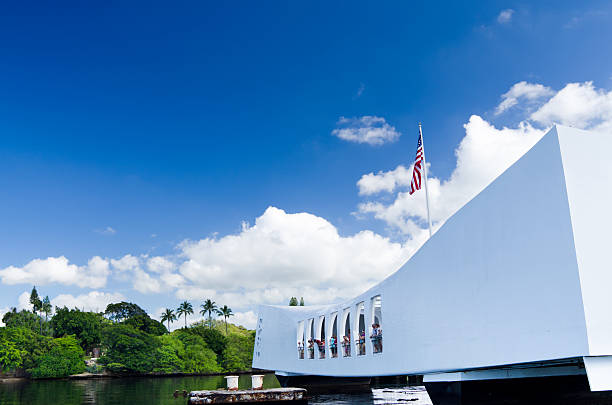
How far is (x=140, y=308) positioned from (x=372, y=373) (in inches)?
2907

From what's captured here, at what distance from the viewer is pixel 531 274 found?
31.7ft

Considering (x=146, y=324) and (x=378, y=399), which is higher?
(x=146, y=324)

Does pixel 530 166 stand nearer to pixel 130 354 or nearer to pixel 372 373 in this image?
pixel 372 373

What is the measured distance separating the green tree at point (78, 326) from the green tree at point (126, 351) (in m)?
7.08

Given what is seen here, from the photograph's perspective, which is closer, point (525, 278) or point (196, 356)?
point (525, 278)

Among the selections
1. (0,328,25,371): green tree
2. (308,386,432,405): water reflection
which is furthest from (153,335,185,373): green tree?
(308,386,432,405): water reflection

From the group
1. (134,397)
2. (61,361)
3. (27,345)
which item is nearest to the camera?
(134,397)

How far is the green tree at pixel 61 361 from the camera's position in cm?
5359

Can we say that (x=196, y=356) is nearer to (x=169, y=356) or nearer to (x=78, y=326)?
(x=169, y=356)

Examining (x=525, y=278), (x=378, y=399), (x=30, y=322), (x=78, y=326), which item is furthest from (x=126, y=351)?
(x=525, y=278)

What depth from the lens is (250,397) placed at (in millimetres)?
21875

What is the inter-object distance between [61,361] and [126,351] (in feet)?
21.8

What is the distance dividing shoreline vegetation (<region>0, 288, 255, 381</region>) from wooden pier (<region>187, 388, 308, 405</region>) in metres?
38.6

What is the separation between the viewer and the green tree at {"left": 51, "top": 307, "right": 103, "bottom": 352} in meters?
63.6
